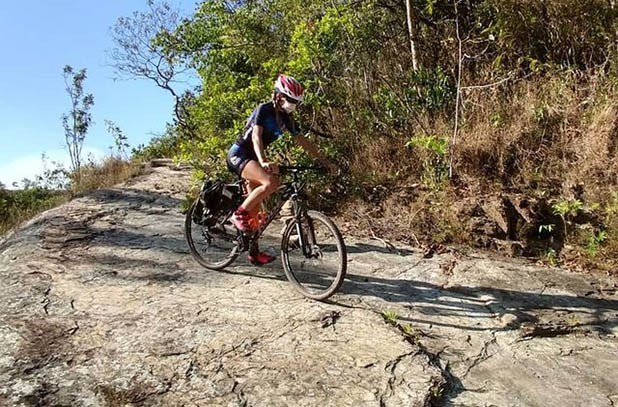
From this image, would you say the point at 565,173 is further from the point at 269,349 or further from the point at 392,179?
the point at 269,349

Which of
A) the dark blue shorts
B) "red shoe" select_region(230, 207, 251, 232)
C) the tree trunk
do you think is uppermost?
the tree trunk

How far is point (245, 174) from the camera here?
486cm

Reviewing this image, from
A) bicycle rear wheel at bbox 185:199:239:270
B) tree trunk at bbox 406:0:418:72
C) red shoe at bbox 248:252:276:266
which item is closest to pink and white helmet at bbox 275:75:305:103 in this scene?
bicycle rear wheel at bbox 185:199:239:270

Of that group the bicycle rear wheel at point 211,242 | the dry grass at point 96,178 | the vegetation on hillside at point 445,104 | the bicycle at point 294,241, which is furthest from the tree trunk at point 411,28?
the dry grass at point 96,178

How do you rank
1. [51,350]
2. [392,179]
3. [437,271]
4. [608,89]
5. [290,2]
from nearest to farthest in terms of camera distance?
[51,350], [437,271], [608,89], [392,179], [290,2]

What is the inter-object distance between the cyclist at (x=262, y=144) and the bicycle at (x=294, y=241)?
15 cm

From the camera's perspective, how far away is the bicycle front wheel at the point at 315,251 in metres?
4.42

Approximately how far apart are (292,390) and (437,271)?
104 inches

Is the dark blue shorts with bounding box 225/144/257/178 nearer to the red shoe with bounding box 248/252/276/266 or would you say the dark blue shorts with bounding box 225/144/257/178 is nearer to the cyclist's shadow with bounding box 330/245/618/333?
the red shoe with bounding box 248/252/276/266

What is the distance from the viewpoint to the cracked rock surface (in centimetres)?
329

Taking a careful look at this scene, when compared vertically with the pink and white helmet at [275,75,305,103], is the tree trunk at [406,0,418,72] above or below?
above

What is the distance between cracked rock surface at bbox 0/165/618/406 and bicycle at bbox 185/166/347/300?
16 centimetres

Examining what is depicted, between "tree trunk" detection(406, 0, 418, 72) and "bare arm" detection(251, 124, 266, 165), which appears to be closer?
"bare arm" detection(251, 124, 266, 165)

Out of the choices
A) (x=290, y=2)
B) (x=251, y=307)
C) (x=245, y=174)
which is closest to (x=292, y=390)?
(x=251, y=307)
